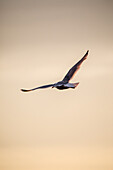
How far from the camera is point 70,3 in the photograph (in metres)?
2.03

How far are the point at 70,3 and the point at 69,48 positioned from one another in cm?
43

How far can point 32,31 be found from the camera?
2.03 meters

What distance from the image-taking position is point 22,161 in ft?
6.30

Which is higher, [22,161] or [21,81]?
[21,81]
